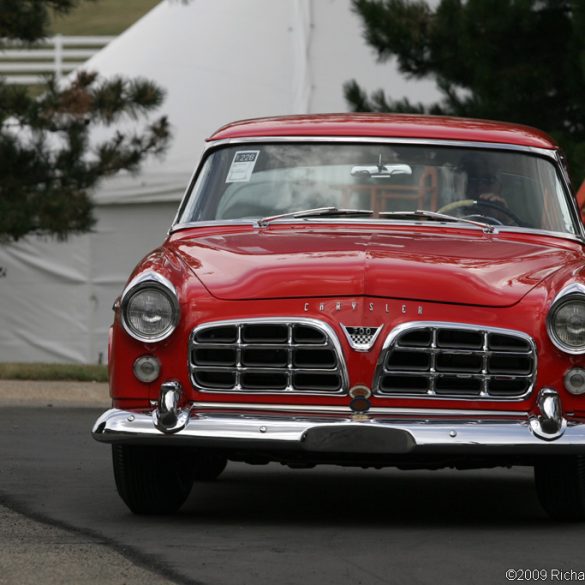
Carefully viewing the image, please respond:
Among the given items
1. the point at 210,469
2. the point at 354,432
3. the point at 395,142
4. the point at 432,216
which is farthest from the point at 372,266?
the point at 210,469

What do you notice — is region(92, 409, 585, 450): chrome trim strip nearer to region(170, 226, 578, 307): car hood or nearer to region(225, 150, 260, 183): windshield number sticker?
region(170, 226, 578, 307): car hood

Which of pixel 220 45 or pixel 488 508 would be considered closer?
pixel 488 508

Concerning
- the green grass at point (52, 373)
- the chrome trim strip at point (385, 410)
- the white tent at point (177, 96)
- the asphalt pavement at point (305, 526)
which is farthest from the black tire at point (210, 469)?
the white tent at point (177, 96)

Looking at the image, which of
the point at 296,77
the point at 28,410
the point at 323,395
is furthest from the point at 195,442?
the point at 296,77

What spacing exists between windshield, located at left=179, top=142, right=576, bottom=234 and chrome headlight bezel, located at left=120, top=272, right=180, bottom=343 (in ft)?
3.52

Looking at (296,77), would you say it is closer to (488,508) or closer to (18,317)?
(18,317)

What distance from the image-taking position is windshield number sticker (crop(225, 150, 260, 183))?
7461 mm

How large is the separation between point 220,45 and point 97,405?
8291 millimetres

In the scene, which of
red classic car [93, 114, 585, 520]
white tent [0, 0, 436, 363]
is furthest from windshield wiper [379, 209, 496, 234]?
white tent [0, 0, 436, 363]

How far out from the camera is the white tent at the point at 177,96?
1925 centimetres

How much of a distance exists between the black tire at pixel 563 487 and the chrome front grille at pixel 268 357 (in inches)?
36.9

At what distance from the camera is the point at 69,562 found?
5.43m

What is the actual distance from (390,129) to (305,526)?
2.10m

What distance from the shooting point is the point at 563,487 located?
6.39 meters
